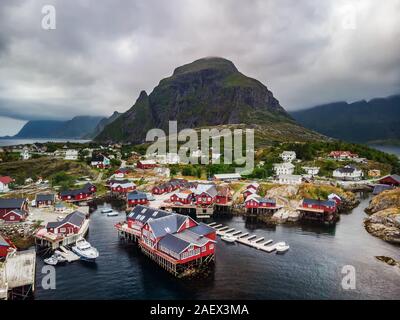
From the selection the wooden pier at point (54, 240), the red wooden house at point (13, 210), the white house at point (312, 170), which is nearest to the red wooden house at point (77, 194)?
the red wooden house at point (13, 210)

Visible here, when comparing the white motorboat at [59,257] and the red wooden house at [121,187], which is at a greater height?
the red wooden house at [121,187]

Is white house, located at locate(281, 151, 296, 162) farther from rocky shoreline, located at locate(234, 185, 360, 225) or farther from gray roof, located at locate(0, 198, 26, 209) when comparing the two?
gray roof, located at locate(0, 198, 26, 209)

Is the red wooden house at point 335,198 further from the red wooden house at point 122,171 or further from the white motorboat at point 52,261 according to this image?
the red wooden house at point 122,171

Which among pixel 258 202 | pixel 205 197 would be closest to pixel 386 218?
pixel 258 202

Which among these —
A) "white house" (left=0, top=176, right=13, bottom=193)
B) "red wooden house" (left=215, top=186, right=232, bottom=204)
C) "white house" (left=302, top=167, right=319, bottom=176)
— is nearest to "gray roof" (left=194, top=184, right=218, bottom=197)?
"red wooden house" (left=215, top=186, right=232, bottom=204)

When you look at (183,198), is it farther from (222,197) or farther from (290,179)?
(290,179)
